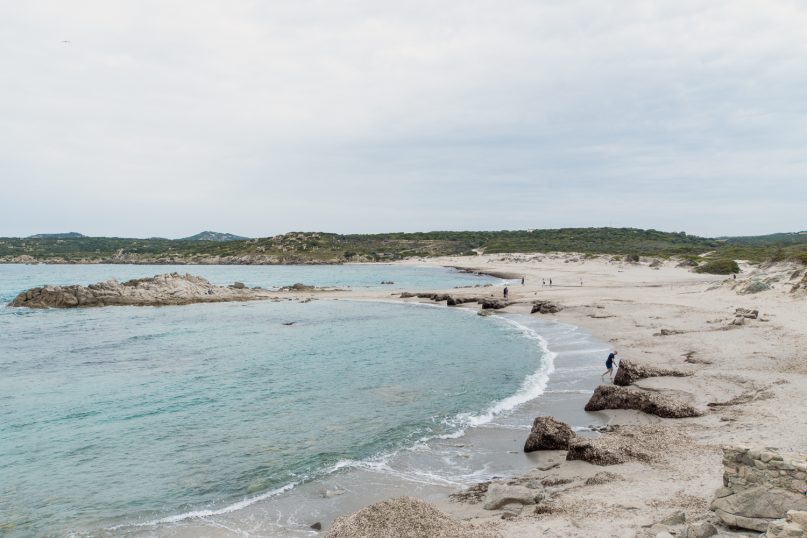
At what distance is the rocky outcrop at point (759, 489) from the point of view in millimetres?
6840

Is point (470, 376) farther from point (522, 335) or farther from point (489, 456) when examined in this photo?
point (522, 335)

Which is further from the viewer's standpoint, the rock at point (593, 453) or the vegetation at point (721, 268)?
the vegetation at point (721, 268)

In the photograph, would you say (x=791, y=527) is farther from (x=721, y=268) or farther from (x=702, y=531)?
(x=721, y=268)

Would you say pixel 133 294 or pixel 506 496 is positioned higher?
pixel 133 294

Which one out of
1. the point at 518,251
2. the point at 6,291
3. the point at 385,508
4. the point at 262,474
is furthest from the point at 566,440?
the point at 518,251

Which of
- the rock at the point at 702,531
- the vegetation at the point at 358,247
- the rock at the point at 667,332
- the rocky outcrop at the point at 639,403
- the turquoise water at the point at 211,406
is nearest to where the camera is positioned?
the rock at the point at 702,531

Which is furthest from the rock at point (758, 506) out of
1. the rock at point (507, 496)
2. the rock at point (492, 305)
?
the rock at point (492, 305)

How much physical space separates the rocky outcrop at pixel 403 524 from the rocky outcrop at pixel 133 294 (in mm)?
53783

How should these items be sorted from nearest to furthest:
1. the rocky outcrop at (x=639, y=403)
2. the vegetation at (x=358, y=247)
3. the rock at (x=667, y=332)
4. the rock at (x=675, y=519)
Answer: the rock at (x=675, y=519)
the rocky outcrop at (x=639, y=403)
the rock at (x=667, y=332)
the vegetation at (x=358, y=247)

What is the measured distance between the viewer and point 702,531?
6.75 meters

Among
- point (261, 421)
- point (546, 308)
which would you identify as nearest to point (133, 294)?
point (546, 308)

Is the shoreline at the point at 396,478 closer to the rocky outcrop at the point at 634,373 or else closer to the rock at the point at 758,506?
the rocky outcrop at the point at 634,373

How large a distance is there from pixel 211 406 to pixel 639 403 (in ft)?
49.1

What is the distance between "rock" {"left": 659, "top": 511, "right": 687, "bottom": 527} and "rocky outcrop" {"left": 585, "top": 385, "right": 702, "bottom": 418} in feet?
24.9
